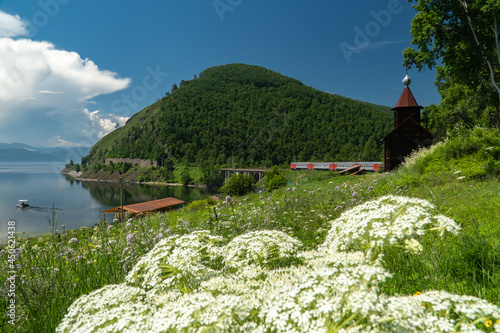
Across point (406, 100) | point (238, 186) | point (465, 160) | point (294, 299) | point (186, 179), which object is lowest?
point (186, 179)

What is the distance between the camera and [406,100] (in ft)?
105

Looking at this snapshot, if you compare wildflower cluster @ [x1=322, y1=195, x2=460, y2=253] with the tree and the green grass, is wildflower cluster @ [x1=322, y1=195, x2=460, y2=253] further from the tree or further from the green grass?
the tree

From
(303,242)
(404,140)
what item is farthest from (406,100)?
(303,242)

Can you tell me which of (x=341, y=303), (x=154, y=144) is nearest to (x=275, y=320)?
(x=341, y=303)

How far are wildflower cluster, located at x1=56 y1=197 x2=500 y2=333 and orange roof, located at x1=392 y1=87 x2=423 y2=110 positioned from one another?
35.2 metres

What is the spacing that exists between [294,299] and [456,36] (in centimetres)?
2237

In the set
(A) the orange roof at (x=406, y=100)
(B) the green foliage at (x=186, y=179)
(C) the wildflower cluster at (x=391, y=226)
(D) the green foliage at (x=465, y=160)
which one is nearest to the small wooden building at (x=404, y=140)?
(A) the orange roof at (x=406, y=100)

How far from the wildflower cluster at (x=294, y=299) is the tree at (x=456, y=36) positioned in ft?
64.9

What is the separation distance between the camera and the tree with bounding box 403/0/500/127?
15.8m

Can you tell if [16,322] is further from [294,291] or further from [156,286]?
[294,291]

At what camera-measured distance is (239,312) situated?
137cm

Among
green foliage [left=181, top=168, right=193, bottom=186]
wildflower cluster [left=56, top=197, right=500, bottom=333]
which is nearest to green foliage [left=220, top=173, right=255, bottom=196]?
wildflower cluster [left=56, top=197, right=500, bottom=333]

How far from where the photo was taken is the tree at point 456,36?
15.8 m

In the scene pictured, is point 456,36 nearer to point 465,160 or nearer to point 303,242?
point 465,160
